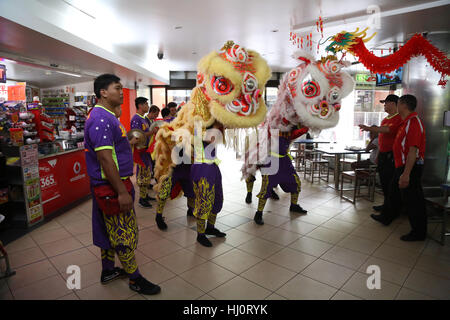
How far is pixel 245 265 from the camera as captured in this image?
2.52 meters

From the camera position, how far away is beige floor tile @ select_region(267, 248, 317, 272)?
8.20 feet

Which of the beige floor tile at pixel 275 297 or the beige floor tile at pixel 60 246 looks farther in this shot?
the beige floor tile at pixel 60 246

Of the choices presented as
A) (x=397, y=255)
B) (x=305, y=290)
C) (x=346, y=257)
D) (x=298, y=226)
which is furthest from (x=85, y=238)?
(x=397, y=255)

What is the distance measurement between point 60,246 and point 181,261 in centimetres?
136

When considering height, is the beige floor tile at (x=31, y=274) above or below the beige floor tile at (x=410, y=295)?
below

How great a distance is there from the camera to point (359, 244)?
295 centimetres

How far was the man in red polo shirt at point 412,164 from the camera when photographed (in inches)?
115

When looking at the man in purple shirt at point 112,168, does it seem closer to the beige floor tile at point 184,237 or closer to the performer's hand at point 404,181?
the beige floor tile at point 184,237

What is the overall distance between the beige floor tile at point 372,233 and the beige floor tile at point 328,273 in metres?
0.88

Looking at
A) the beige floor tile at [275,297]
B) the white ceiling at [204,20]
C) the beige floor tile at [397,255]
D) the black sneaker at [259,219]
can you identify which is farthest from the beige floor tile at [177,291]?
the white ceiling at [204,20]

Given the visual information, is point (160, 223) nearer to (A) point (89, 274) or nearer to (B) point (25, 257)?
(A) point (89, 274)

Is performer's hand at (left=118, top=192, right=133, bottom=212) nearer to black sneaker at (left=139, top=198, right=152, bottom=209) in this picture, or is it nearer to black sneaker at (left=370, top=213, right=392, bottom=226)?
black sneaker at (left=139, top=198, right=152, bottom=209)

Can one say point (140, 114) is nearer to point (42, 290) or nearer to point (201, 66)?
point (201, 66)
